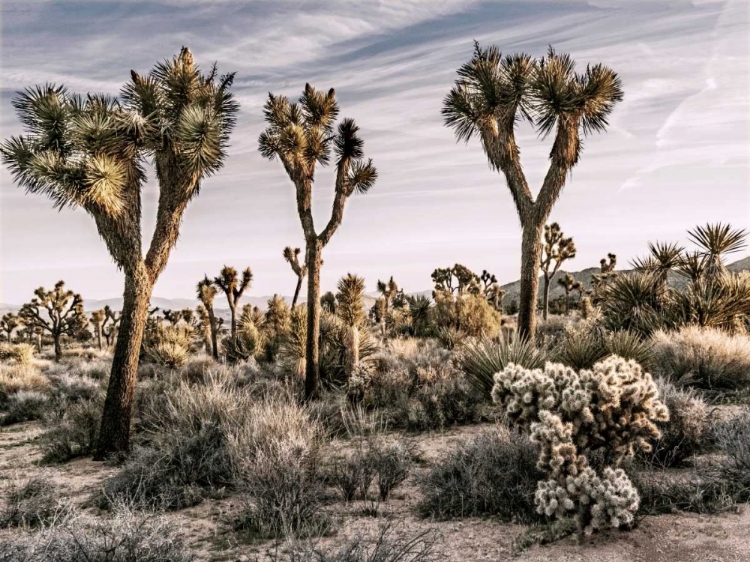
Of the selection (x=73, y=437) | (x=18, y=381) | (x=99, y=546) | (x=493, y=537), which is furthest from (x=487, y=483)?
(x=18, y=381)

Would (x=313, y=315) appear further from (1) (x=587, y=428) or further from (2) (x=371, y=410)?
(1) (x=587, y=428)

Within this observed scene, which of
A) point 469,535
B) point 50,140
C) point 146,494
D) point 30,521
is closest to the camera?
point 469,535

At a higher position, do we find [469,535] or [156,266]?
[156,266]

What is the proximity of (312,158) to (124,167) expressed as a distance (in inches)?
191

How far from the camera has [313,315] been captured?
13492 millimetres

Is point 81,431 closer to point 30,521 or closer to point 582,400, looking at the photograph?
point 30,521

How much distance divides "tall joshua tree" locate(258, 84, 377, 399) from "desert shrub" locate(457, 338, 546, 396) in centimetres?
439

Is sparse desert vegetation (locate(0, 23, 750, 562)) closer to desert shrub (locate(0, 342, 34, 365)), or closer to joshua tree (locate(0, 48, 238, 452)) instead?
joshua tree (locate(0, 48, 238, 452))

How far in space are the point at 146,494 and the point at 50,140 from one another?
255 inches

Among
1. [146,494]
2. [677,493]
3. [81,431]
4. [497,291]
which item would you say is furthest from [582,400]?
[497,291]

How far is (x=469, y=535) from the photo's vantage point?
5.03 meters

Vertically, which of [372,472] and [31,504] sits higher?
[372,472]

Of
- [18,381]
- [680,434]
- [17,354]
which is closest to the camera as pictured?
[680,434]

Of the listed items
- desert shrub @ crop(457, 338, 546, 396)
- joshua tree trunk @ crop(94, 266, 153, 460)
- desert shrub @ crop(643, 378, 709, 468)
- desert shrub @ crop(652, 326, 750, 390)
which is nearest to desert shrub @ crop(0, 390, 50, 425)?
joshua tree trunk @ crop(94, 266, 153, 460)
